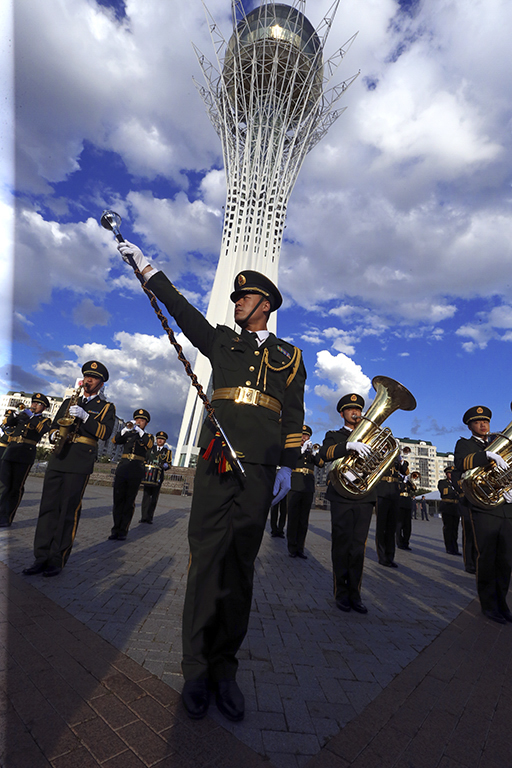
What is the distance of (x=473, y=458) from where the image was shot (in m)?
5.03

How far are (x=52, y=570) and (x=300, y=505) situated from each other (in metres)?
4.86

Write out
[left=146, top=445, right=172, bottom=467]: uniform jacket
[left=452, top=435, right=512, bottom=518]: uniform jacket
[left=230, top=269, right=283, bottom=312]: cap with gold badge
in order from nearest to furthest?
1. [left=230, top=269, right=283, bottom=312]: cap with gold badge
2. [left=452, top=435, right=512, bottom=518]: uniform jacket
3. [left=146, top=445, right=172, bottom=467]: uniform jacket

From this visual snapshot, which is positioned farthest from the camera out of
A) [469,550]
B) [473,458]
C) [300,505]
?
[300,505]

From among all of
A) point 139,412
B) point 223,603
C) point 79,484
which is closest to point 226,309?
point 139,412

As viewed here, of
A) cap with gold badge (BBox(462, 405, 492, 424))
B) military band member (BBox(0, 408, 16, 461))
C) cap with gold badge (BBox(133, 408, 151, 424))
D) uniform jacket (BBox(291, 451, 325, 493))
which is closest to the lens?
cap with gold badge (BBox(462, 405, 492, 424))

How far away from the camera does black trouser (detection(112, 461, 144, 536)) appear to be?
7.59m

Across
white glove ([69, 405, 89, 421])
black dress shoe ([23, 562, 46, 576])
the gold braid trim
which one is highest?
the gold braid trim

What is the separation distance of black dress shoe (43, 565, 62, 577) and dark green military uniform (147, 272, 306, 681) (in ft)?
9.57

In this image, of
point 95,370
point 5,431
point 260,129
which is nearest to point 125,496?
point 5,431

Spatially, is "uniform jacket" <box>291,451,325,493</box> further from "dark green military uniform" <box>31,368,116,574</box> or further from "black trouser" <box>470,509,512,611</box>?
"dark green military uniform" <box>31,368,116,574</box>

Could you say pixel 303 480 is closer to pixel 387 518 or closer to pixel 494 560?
pixel 387 518

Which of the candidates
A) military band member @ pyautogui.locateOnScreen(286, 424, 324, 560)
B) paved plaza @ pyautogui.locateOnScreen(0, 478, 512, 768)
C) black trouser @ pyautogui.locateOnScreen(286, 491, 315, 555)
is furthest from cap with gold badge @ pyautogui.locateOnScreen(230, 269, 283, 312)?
black trouser @ pyautogui.locateOnScreen(286, 491, 315, 555)

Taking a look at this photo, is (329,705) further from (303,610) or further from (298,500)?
(298,500)

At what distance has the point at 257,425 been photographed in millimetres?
2816
